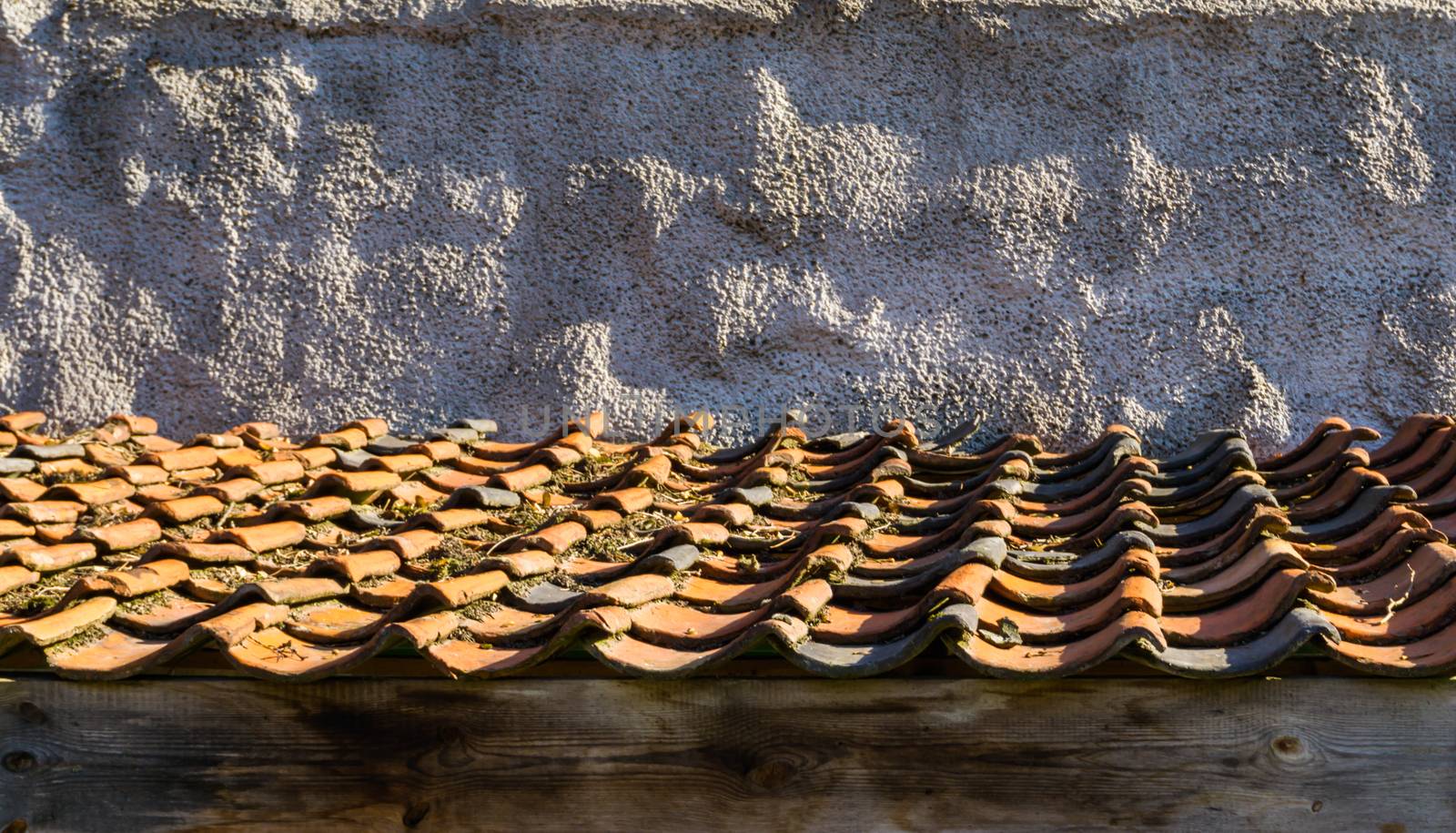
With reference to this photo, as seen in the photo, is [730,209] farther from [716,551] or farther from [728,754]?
[728,754]

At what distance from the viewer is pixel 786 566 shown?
2.93 m

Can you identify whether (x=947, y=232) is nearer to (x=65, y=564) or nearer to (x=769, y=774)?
(x=769, y=774)

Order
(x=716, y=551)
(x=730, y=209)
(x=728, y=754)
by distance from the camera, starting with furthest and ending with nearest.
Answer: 1. (x=730, y=209)
2. (x=716, y=551)
3. (x=728, y=754)

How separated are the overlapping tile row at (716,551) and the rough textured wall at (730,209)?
29 centimetres

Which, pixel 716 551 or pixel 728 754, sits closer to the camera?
pixel 728 754

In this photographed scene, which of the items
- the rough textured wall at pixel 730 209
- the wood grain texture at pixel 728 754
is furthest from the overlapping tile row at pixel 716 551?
the rough textured wall at pixel 730 209

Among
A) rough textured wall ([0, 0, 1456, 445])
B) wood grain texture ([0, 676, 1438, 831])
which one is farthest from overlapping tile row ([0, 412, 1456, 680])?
rough textured wall ([0, 0, 1456, 445])

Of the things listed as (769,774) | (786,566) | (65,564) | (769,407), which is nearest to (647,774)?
(769,774)

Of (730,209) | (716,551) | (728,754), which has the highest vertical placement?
(730,209)

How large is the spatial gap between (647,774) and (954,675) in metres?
0.62

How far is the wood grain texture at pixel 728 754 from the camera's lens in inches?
94.3

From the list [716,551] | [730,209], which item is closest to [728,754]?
[716,551]

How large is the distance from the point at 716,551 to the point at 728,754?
0.70 metres

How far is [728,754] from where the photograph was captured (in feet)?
8.19
